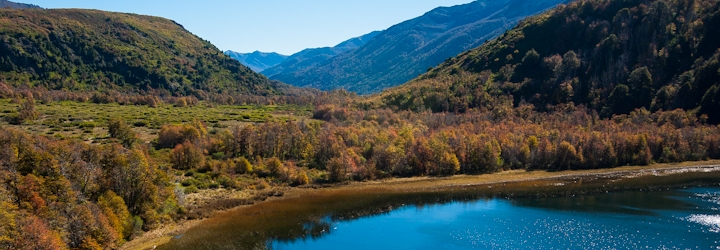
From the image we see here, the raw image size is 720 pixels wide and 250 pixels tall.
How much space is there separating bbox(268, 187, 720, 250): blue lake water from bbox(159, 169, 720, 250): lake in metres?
0.14

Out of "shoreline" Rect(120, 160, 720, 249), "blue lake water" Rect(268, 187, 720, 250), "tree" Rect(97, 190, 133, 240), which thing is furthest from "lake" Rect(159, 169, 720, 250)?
"tree" Rect(97, 190, 133, 240)

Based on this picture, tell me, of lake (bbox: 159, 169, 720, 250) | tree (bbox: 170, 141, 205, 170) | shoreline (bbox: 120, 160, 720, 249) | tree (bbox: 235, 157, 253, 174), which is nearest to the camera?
lake (bbox: 159, 169, 720, 250)

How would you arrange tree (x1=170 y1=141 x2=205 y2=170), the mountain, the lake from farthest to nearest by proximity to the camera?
the mountain → tree (x1=170 y1=141 x2=205 y2=170) → the lake

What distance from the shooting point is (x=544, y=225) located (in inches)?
2638

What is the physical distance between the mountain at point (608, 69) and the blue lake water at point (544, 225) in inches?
2953

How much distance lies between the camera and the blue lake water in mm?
59406

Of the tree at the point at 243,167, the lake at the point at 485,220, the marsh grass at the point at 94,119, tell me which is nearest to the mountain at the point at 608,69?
the lake at the point at 485,220

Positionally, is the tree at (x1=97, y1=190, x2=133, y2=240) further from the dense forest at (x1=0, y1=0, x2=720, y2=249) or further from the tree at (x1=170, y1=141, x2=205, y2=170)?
the tree at (x1=170, y1=141, x2=205, y2=170)

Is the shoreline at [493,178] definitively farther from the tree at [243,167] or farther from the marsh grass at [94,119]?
the marsh grass at [94,119]

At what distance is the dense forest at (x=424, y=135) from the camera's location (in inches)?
2099

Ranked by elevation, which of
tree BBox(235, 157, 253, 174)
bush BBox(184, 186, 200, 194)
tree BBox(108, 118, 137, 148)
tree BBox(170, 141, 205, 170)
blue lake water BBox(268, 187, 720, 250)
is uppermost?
tree BBox(108, 118, 137, 148)

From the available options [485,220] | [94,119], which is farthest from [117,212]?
[94,119]

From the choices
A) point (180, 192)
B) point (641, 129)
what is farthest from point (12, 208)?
point (641, 129)

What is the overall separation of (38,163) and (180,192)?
26.6 meters
